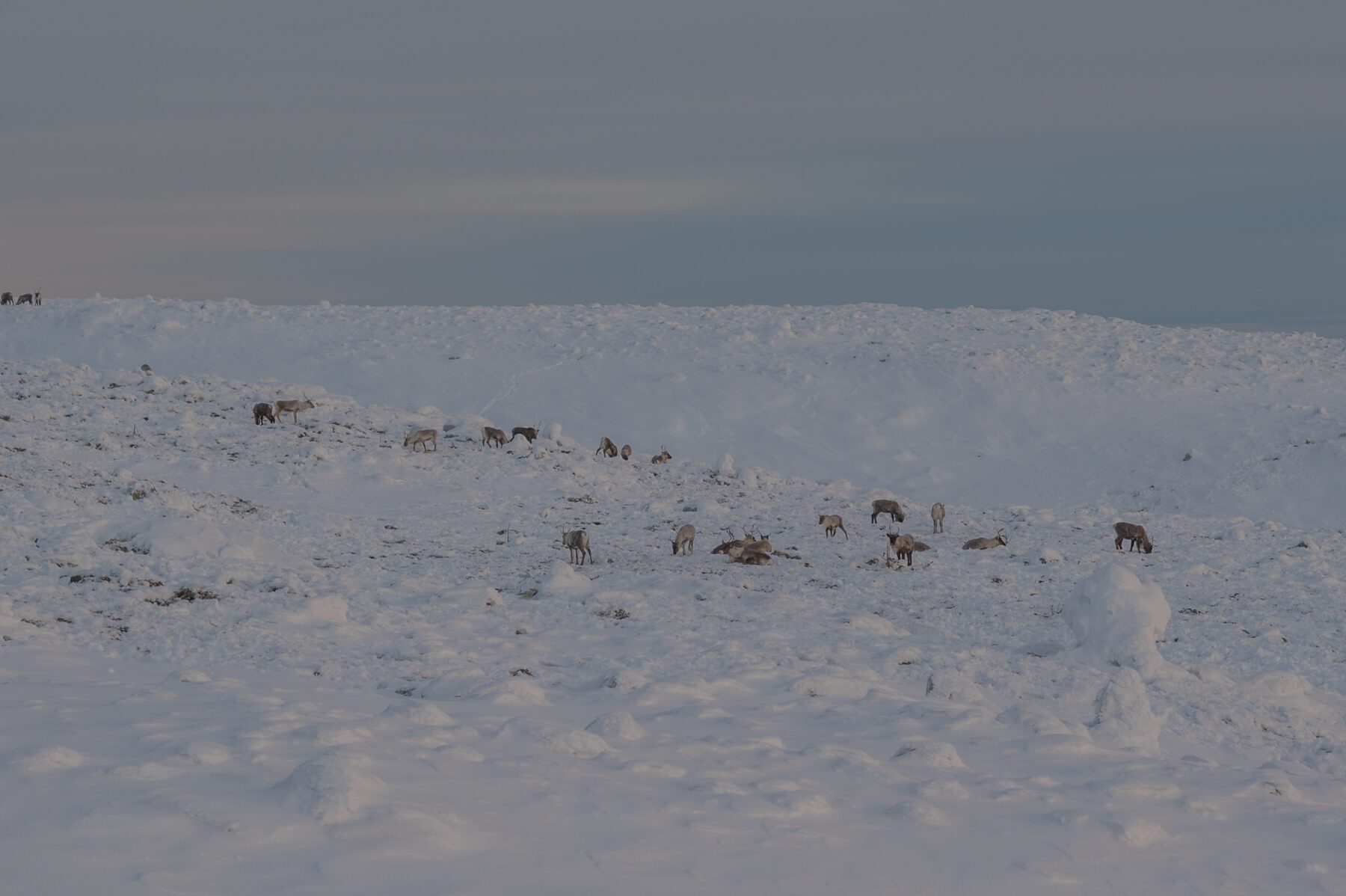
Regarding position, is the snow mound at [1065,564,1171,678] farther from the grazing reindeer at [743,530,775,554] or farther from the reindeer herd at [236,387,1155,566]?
the grazing reindeer at [743,530,775,554]

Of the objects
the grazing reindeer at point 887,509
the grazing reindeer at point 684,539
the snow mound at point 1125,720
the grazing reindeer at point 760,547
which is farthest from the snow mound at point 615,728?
the grazing reindeer at point 887,509

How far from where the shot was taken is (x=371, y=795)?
23.3 ft

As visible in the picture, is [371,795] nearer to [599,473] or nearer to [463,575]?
[463,575]

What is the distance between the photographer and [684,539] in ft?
65.5

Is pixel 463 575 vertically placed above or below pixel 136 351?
below

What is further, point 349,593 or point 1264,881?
point 349,593

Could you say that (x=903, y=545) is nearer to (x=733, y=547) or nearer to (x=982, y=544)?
(x=982, y=544)

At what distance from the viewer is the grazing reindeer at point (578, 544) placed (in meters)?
18.7

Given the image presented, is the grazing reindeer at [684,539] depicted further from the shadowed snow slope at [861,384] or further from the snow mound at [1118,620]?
the shadowed snow slope at [861,384]

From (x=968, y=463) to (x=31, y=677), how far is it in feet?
93.8

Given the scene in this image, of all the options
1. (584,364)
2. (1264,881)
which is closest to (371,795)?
(1264,881)

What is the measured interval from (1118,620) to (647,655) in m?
5.64

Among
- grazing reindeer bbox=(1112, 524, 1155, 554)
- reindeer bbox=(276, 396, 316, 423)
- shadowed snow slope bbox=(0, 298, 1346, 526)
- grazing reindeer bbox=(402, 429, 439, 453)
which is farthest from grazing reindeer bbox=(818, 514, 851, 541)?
reindeer bbox=(276, 396, 316, 423)

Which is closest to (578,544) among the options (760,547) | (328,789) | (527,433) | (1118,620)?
(760,547)
